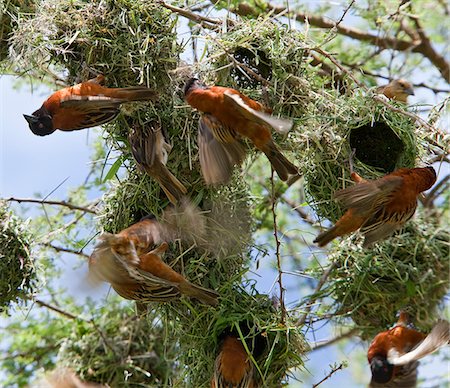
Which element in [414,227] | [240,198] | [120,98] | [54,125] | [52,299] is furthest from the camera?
[52,299]

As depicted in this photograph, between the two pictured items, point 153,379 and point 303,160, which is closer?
point 303,160

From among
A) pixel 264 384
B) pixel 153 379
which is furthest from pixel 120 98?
pixel 153 379

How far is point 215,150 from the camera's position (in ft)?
10.8

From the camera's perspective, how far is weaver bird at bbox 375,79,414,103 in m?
4.47

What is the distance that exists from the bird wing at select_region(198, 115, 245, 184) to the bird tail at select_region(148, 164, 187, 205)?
170 mm

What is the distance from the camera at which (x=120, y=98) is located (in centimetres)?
324

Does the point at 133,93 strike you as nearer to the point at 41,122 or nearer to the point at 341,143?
the point at 41,122

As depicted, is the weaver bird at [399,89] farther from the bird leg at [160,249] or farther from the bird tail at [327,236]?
the bird leg at [160,249]

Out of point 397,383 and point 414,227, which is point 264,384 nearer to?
point 397,383

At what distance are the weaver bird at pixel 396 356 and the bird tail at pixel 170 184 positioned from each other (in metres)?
1.22

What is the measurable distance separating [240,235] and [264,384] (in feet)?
2.13

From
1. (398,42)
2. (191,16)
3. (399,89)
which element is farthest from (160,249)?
(398,42)

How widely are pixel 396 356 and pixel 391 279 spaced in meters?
0.37

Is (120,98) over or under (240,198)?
over
